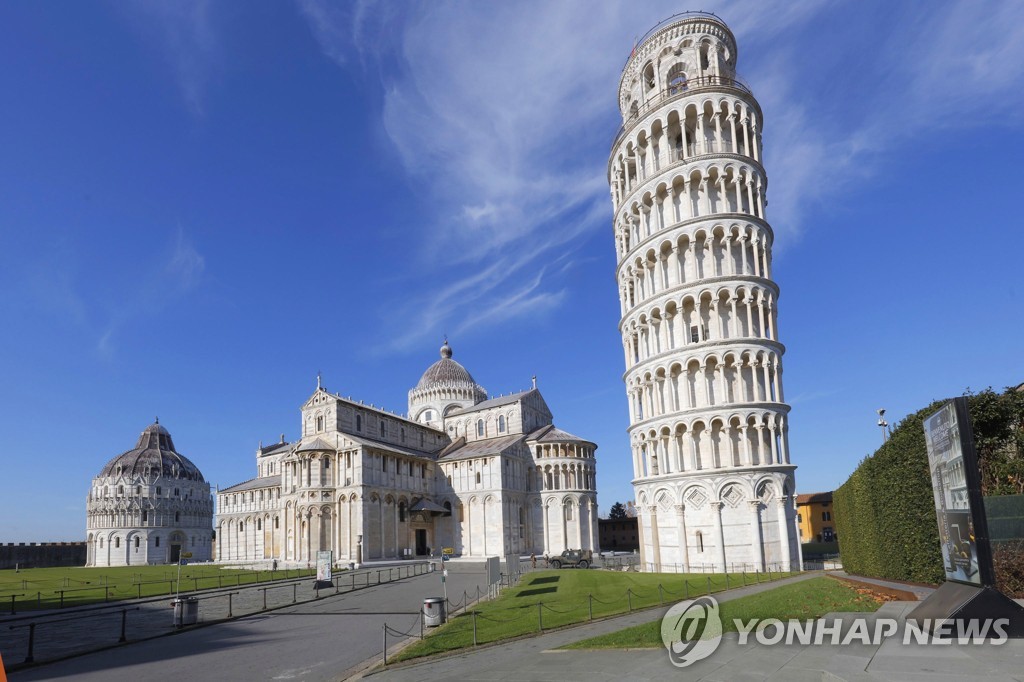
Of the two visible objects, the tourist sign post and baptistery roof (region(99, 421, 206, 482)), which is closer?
the tourist sign post

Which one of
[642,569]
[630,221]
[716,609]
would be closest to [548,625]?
[716,609]

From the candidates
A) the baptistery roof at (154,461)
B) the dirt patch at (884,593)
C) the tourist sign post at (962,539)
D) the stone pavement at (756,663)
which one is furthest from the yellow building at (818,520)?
the baptistery roof at (154,461)

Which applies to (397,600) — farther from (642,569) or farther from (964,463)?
(964,463)

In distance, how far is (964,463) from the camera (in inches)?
517

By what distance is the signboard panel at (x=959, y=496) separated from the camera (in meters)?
13.0

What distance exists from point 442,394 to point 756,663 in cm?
7731

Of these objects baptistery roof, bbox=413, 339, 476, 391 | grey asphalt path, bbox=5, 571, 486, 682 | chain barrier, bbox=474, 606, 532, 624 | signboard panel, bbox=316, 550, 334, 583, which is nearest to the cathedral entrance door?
baptistery roof, bbox=413, 339, 476, 391

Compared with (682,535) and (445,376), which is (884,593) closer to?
(682,535)

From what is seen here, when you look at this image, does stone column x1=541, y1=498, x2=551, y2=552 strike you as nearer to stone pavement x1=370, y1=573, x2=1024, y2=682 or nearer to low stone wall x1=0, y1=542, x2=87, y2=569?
stone pavement x1=370, y1=573, x2=1024, y2=682

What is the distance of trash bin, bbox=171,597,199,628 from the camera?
76.2ft

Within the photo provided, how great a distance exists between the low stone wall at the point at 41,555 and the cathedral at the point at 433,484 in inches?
2169

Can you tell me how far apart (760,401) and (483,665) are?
95.3 ft
